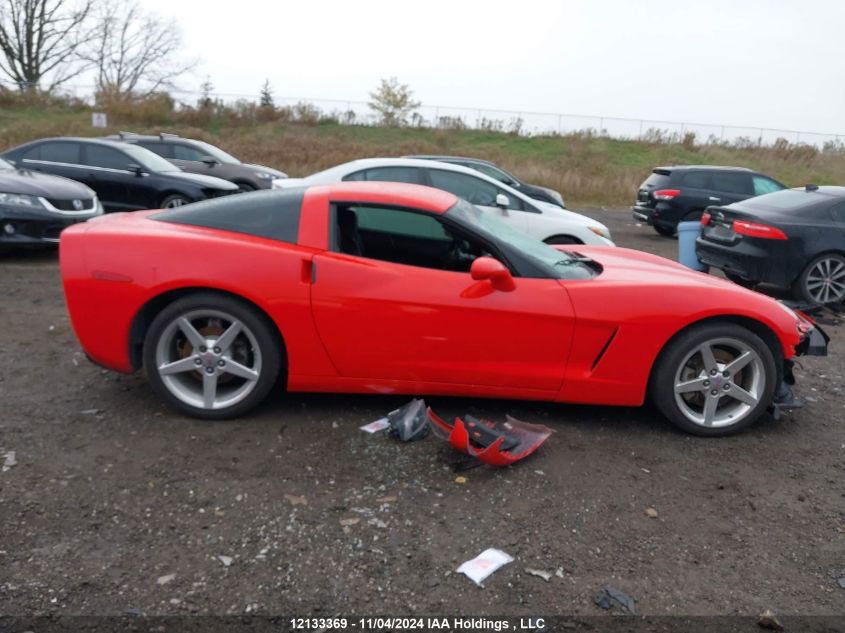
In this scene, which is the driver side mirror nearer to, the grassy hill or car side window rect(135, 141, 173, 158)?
car side window rect(135, 141, 173, 158)

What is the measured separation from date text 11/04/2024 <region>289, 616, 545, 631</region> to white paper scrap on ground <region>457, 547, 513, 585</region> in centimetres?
21

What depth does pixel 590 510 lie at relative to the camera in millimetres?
3094

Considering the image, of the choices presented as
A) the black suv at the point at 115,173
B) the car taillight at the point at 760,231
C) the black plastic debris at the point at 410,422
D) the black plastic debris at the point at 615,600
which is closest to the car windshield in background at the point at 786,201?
the car taillight at the point at 760,231

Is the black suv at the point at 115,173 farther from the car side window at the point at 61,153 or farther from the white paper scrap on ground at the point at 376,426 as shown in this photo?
the white paper scrap on ground at the point at 376,426

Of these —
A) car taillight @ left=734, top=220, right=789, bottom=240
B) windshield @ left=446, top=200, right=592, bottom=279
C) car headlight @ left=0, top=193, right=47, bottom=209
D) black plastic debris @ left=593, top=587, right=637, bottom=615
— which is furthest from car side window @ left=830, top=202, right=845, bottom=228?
car headlight @ left=0, top=193, right=47, bottom=209

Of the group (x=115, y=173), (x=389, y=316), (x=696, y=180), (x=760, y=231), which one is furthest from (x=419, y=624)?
(x=696, y=180)

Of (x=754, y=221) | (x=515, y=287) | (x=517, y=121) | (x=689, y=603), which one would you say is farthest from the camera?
(x=517, y=121)

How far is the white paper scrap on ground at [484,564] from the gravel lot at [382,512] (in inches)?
1.5

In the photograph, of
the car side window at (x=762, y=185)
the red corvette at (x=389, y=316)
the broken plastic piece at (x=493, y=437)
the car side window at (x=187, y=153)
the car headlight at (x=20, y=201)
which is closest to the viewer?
the broken plastic piece at (x=493, y=437)

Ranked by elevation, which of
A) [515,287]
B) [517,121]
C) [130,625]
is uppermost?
[517,121]

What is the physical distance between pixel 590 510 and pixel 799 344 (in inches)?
73.9

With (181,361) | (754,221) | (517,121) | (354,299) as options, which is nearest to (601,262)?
(354,299)

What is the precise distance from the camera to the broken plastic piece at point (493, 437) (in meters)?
3.39

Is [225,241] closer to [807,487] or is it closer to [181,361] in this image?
[181,361]
